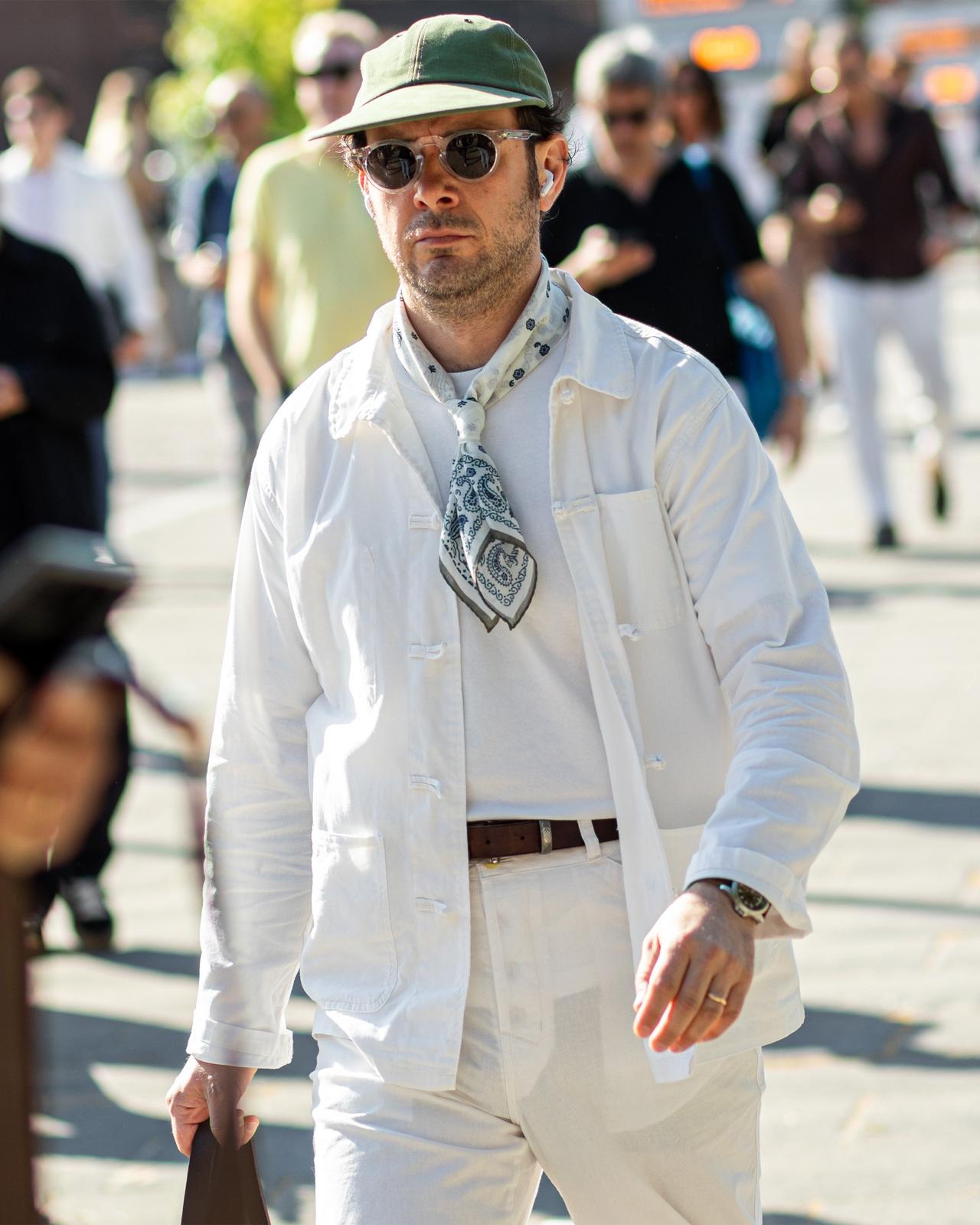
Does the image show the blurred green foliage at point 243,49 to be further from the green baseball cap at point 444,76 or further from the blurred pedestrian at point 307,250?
the green baseball cap at point 444,76

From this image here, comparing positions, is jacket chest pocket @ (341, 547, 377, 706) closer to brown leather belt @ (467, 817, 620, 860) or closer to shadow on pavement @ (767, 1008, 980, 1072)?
brown leather belt @ (467, 817, 620, 860)

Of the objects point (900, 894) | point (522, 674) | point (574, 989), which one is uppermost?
point (522, 674)

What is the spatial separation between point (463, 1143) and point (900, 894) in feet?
10.3

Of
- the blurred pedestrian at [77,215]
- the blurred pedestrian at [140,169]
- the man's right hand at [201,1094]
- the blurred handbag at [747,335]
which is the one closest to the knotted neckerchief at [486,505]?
the man's right hand at [201,1094]

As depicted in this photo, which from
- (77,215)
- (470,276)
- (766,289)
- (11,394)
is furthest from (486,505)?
(77,215)

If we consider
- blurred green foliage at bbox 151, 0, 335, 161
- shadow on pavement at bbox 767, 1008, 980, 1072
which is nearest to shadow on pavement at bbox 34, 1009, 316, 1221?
shadow on pavement at bbox 767, 1008, 980, 1072

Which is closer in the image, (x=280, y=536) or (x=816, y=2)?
(x=280, y=536)

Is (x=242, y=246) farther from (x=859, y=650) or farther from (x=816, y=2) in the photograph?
(x=816, y=2)

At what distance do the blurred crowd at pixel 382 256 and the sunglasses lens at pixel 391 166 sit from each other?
0.52 m

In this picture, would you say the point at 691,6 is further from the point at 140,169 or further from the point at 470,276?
the point at 470,276

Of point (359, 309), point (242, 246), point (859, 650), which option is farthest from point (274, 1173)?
point (859, 650)

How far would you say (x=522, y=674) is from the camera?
264 cm

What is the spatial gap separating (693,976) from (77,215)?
7.94 m

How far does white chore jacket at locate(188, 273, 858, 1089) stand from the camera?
2.56 m
